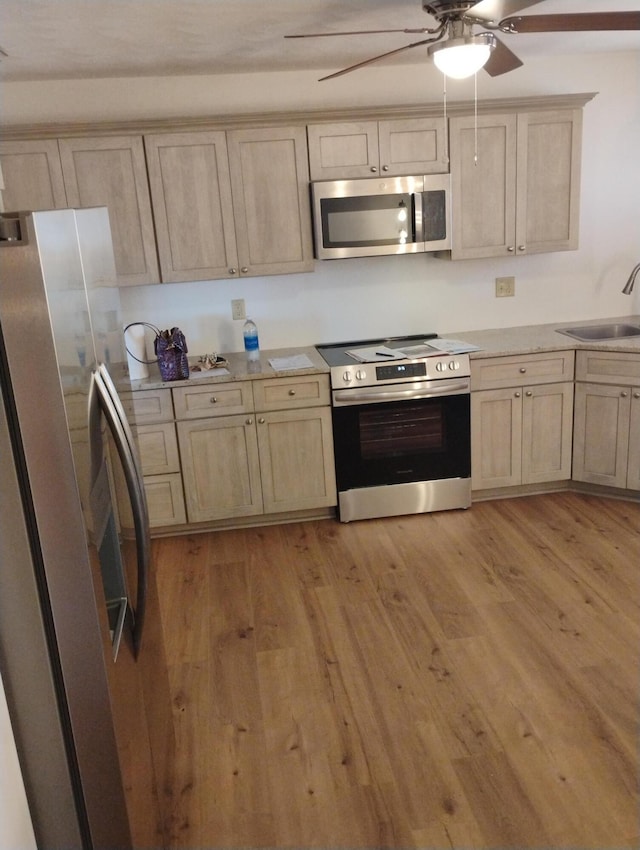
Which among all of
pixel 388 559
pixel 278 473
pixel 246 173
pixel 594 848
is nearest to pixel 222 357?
pixel 278 473

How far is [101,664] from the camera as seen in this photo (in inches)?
52.5

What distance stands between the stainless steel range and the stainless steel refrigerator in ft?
7.25

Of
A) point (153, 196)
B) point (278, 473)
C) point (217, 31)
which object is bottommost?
point (278, 473)

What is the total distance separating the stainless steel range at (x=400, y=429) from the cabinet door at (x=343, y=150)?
0.97m

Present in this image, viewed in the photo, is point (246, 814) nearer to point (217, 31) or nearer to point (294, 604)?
point (294, 604)

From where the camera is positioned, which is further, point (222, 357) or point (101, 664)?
point (222, 357)

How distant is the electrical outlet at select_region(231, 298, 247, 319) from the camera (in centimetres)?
407

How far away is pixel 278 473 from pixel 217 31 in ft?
6.97

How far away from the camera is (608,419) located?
3.83 meters

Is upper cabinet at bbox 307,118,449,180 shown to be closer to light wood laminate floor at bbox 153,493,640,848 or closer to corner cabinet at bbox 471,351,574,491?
corner cabinet at bbox 471,351,574,491

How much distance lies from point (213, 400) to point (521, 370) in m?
1.70

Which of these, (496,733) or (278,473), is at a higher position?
(278,473)

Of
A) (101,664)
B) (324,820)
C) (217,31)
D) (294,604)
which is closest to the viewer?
(101,664)

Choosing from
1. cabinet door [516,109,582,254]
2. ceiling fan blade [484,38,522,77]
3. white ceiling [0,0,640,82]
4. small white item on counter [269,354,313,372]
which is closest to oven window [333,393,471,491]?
small white item on counter [269,354,313,372]
